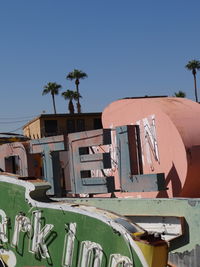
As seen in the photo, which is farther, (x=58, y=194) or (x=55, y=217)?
(x=58, y=194)

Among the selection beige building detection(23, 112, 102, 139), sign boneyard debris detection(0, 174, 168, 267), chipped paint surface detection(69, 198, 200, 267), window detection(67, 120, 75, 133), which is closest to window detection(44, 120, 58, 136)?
beige building detection(23, 112, 102, 139)

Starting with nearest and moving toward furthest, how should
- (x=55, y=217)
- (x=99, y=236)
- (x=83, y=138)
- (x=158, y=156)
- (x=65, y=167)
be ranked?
(x=99, y=236) < (x=55, y=217) < (x=158, y=156) < (x=83, y=138) < (x=65, y=167)

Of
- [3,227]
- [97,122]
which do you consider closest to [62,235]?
[3,227]

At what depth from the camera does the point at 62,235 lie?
21.1ft

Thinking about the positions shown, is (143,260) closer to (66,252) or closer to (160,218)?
(66,252)

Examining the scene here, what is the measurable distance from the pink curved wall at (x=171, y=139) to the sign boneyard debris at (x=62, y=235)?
3.73 meters

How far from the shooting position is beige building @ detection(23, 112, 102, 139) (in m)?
35.0

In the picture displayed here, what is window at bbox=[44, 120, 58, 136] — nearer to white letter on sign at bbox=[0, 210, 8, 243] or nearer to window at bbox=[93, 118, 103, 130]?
window at bbox=[93, 118, 103, 130]

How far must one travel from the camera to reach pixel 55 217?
6.51 meters

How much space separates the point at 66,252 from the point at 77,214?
0.59 m

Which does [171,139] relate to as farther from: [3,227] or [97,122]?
[97,122]

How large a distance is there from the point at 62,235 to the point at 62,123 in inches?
1192

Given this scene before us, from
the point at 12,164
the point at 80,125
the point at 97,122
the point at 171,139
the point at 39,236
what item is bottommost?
the point at 39,236

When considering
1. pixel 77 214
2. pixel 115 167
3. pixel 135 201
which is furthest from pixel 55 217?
pixel 115 167
